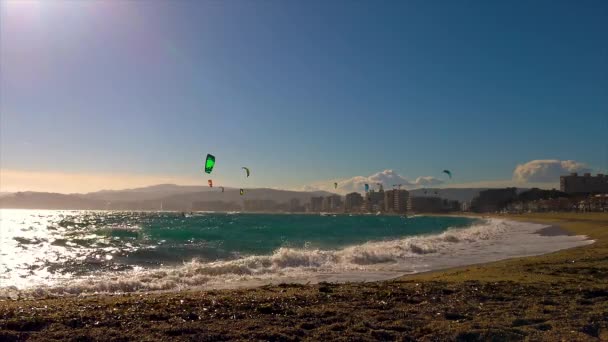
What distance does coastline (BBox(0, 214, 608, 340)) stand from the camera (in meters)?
6.84

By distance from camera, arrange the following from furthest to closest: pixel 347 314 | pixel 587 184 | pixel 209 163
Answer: pixel 587 184 → pixel 209 163 → pixel 347 314

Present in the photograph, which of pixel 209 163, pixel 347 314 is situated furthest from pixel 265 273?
pixel 347 314

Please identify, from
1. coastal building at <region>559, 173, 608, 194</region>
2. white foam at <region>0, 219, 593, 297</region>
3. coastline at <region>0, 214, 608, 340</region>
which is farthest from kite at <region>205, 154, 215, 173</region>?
coastal building at <region>559, 173, 608, 194</region>

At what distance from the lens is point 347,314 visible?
8.09 m

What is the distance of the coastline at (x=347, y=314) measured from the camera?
22.4 feet

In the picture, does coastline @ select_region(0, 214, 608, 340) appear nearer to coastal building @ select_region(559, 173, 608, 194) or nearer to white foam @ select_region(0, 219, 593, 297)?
white foam @ select_region(0, 219, 593, 297)

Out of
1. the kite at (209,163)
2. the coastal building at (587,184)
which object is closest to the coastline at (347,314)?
the kite at (209,163)

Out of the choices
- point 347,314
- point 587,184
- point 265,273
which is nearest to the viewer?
point 347,314

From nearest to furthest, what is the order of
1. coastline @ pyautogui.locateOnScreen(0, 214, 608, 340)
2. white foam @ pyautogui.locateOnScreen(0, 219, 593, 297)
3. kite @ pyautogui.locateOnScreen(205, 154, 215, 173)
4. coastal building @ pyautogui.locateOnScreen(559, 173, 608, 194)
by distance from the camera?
coastline @ pyautogui.locateOnScreen(0, 214, 608, 340) < kite @ pyautogui.locateOnScreen(205, 154, 215, 173) < white foam @ pyautogui.locateOnScreen(0, 219, 593, 297) < coastal building @ pyautogui.locateOnScreen(559, 173, 608, 194)

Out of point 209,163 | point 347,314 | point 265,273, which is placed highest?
point 209,163

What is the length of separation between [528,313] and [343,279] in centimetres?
751

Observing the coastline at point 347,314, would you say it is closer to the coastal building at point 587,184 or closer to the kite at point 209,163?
the kite at point 209,163

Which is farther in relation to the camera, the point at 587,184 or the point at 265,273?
the point at 587,184

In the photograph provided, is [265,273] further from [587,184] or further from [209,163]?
[587,184]
